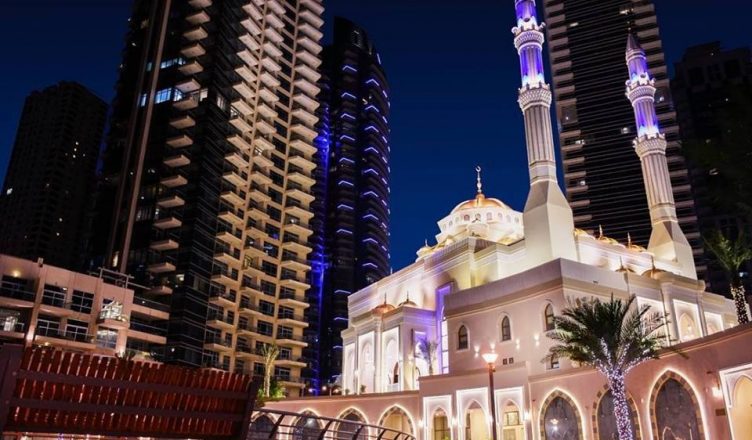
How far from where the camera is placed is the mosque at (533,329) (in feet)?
74.8

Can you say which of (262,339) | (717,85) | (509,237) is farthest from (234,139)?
(717,85)

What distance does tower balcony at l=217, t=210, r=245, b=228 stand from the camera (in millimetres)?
62156

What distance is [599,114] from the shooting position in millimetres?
92188

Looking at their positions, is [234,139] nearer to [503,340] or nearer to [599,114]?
[503,340]

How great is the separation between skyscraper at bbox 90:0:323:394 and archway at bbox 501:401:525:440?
3154cm

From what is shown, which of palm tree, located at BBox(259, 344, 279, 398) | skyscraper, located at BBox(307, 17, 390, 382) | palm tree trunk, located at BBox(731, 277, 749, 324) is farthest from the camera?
skyscraper, located at BBox(307, 17, 390, 382)

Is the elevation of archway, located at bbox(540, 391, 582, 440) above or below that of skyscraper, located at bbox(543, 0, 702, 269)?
below

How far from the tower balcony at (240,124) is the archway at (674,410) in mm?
53631

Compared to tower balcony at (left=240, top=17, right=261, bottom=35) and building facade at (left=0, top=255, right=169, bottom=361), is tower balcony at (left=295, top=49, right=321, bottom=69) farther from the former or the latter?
building facade at (left=0, top=255, right=169, bottom=361)

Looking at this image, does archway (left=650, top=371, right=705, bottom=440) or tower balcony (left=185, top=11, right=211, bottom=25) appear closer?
archway (left=650, top=371, right=705, bottom=440)

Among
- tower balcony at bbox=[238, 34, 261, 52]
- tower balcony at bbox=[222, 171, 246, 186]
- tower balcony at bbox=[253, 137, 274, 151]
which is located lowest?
tower balcony at bbox=[222, 171, 246, 186]

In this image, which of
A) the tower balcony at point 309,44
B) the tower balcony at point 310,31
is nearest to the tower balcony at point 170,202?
the tower balcony at point 309,44

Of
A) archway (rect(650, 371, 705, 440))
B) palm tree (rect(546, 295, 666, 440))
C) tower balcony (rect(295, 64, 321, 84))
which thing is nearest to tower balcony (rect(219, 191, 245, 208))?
tower balcony (rect(295, 64, 321, 84))

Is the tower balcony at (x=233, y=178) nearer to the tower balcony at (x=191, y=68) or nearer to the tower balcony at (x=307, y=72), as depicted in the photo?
the tower balcony at (x=191, y=68)
